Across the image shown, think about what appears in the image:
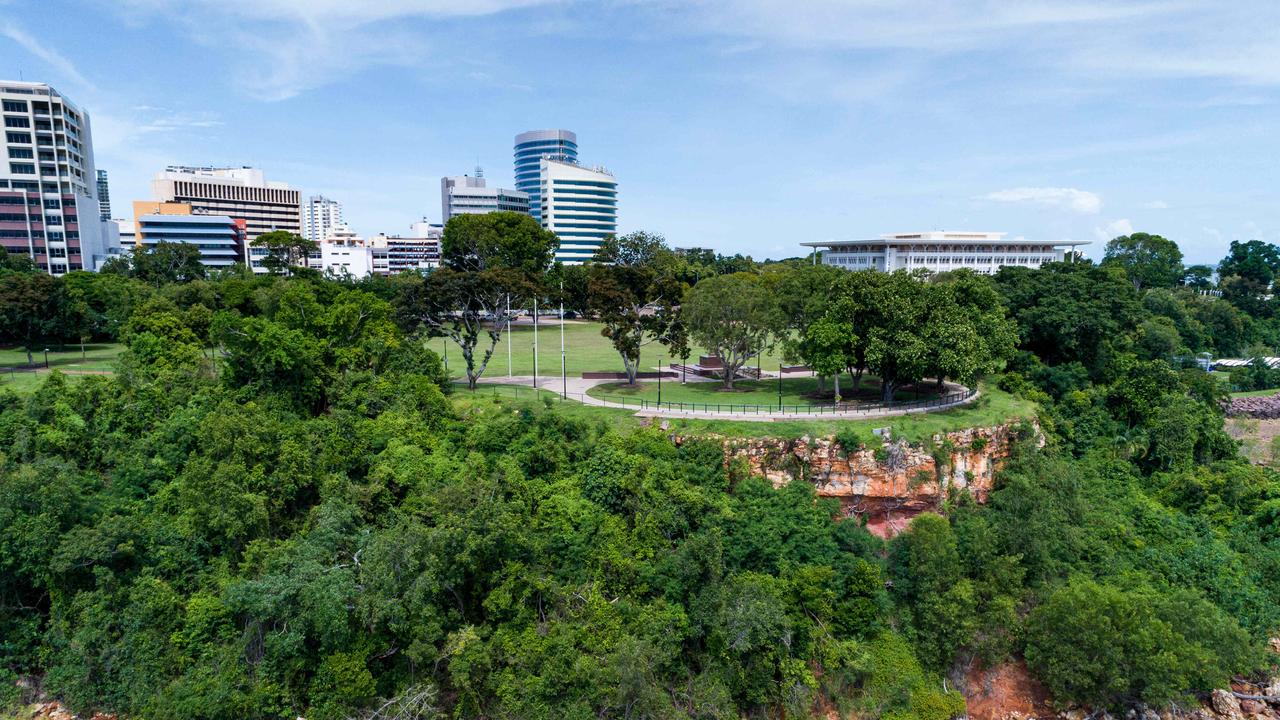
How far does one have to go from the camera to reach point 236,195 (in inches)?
6019

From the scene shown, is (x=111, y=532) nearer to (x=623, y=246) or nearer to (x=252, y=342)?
(x=252, y=342)

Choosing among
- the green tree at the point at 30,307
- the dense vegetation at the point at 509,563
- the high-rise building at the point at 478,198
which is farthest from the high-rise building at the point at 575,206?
the dense vegetation at the point at 509,563

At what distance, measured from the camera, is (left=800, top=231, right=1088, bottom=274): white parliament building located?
108 m

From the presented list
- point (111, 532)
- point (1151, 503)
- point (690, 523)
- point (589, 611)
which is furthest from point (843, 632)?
point (111, 532)

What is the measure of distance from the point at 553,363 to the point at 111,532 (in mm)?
32338

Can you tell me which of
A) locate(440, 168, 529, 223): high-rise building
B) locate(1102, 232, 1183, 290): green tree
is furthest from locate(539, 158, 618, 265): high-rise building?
locate(1102, 232, 1183, 290): green tree

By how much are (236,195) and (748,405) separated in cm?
15151

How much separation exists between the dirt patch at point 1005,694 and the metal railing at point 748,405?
14.5 m

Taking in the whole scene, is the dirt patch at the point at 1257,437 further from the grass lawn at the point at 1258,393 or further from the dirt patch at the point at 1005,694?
the dirt patch at the point at 1005,694

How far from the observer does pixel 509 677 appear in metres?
25.6

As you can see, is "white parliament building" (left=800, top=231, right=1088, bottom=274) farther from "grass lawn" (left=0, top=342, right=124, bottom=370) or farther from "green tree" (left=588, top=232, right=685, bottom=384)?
"grass lawn" (left=0, top=342, right=124, bottom=370)

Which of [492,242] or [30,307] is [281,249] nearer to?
[492,242]

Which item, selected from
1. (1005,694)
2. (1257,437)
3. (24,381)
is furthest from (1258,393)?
(24,381)

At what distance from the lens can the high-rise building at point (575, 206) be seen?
155625 mm
